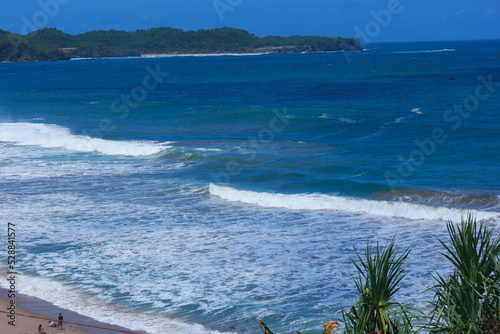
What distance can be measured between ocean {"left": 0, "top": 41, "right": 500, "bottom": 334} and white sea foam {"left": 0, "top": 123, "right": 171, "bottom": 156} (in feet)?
0.41

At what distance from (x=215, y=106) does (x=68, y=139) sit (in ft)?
59.9

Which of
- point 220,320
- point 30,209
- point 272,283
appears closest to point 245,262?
point 272,283

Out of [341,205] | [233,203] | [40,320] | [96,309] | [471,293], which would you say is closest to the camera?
[471,293]

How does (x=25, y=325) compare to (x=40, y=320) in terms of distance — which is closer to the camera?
(x=25, y=325)

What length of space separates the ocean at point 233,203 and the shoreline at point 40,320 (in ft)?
0.81

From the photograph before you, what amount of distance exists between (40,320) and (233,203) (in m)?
10.8

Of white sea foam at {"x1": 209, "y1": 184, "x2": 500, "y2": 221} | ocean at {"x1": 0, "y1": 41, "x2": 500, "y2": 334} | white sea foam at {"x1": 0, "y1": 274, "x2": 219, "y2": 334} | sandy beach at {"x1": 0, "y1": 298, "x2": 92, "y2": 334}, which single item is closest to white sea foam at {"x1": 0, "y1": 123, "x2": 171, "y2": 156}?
ocean at {"x1": 0, "y1": 41, "x2": 500, "y2": 334}

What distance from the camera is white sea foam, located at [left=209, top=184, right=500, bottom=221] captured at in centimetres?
2097

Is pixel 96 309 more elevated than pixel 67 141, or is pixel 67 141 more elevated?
pixel 67 141

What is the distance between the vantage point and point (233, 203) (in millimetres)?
23266

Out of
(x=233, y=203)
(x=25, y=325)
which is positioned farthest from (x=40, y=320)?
(x=233, y=203)

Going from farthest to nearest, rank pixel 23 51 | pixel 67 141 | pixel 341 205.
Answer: pixel 23 51, pixel 67 141, pixel 341 205

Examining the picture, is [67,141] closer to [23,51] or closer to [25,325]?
[25,325]

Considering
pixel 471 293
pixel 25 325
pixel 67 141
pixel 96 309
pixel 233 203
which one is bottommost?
pixel 25 325
